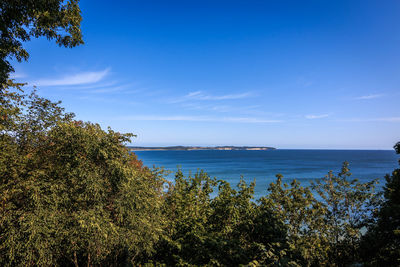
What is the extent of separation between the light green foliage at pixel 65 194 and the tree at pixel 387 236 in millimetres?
7969

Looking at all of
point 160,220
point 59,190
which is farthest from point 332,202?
point 59,190

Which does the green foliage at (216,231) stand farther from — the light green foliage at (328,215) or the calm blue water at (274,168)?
the calm blue water at (274,168)

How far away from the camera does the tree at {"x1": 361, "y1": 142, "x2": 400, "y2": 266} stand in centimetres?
748

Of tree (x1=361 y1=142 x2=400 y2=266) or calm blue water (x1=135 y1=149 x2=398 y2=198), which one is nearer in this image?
tree (x1=361 y1=142 x2=400 y2=266)

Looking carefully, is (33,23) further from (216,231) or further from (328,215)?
(328,215)

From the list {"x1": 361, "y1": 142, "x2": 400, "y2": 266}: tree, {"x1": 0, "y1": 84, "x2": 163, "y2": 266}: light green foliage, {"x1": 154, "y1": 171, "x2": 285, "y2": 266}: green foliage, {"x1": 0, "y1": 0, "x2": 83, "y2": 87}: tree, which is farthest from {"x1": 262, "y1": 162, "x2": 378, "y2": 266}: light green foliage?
{"x1": 0, "y1": 0, "x2": 83, "y2": 87}: tree

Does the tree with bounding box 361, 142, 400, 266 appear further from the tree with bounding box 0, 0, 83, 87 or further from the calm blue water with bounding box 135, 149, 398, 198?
the tree with bounding box 0, 0, 83, 87

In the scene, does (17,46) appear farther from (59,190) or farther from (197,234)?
(197,234)

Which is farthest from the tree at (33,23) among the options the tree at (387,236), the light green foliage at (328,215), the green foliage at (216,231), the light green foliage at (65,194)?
the tree at (387,236)

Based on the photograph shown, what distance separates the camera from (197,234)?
7641 millimetres

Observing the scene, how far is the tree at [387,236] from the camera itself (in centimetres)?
748

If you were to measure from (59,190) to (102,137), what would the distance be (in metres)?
1.95

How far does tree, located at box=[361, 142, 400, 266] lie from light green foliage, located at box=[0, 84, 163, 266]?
7.97 meters

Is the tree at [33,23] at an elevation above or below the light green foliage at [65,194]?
above
